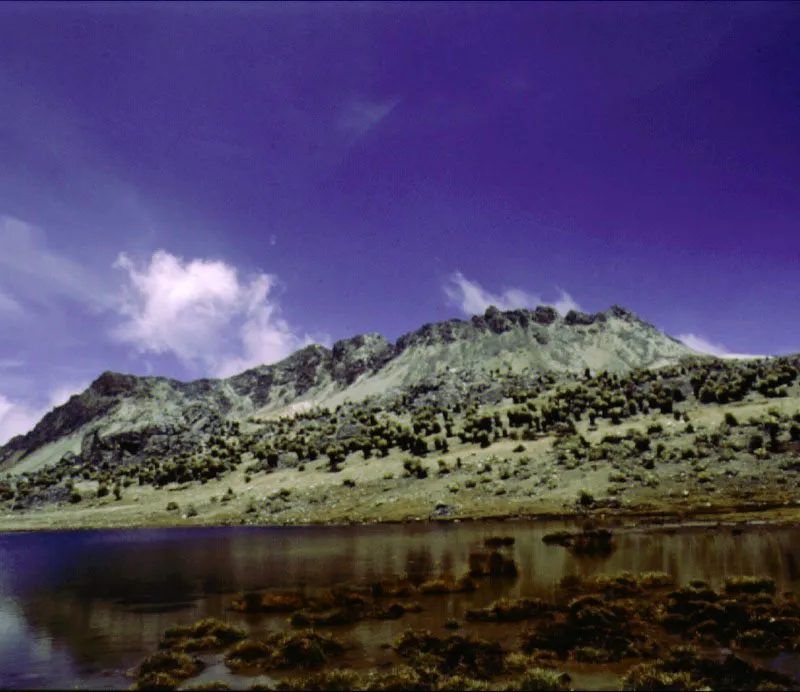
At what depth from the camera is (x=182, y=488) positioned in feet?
277

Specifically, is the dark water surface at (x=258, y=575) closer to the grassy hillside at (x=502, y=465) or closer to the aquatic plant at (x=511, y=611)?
the aquatic plant at (x=511, y=611)

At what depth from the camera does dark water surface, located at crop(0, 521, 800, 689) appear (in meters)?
16.5

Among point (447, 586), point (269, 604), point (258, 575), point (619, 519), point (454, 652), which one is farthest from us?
point (619, 519)

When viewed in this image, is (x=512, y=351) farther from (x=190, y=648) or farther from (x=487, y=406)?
(x=190, y=648)

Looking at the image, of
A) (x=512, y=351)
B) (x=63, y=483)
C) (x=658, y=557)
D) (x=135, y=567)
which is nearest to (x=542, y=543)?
(x=658, y=557)

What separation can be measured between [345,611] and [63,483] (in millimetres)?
102182

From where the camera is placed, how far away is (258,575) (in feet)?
95.5

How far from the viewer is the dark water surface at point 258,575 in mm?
16500

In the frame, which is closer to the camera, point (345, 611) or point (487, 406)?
point (345, 611)

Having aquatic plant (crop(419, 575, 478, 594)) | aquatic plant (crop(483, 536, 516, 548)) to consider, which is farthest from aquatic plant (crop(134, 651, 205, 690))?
aquatic plant (crop(483, 536, 516, 548))

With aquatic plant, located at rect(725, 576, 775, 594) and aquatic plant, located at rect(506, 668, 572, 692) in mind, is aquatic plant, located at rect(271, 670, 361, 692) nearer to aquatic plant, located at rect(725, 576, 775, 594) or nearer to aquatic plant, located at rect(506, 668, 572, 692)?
aquatic plant, located at rect(506, 668, 572, 692)

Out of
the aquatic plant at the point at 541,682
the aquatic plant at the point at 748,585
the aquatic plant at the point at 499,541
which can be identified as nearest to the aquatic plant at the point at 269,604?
the aquatic plant at the point at 541,682

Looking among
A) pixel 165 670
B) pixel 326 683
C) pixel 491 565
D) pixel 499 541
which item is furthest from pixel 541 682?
pixel 499 541

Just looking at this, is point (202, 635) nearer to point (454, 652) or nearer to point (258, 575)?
point (454, 652)
